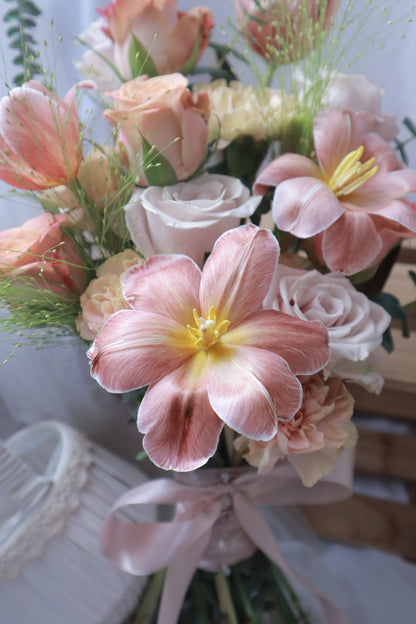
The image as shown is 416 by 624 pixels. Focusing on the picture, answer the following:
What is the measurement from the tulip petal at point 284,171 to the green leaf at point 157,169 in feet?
0.21

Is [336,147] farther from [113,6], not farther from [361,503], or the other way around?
[361,503]

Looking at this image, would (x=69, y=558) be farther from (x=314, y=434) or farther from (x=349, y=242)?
(x=349, y=242)

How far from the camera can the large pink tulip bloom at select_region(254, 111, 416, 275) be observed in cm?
36

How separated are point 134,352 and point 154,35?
10.5 inches

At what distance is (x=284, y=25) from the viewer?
17.2 inches

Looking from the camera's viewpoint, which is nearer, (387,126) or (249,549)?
(387,126)

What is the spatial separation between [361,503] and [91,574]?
1.35ft

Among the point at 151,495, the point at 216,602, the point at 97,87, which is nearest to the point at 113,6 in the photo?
the point at 97,87

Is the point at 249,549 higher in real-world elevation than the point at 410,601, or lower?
higher

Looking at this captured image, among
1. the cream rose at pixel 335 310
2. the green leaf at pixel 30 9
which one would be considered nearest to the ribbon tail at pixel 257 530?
the cream rose at pixel 335 310

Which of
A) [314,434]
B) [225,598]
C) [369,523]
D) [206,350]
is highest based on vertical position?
[206,350]

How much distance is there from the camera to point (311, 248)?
42 centimetres

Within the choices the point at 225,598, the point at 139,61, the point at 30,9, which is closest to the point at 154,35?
the point at 139,61

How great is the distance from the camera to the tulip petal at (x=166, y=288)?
327 millimetres
